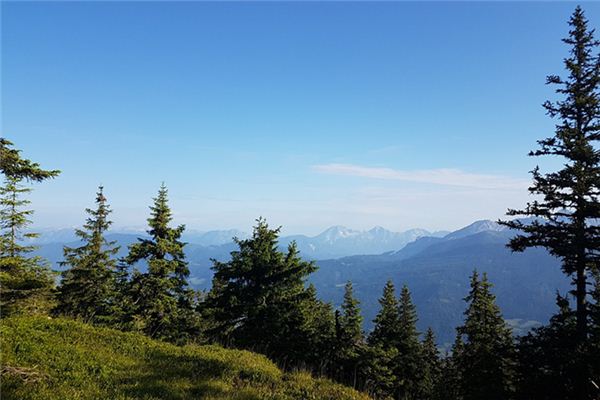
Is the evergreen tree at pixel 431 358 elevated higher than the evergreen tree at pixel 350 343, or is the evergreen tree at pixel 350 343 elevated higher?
the evergreen tree at pixel 350 343

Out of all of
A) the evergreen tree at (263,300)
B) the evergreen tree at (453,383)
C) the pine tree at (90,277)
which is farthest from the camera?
the evergreen tree at (453,383)

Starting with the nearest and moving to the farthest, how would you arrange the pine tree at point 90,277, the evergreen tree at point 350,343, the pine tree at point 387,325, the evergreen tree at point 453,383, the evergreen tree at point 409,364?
the evergreen tree at point 350,343
the pine tree at point 90,277
the evergreen tree at point 453,383
the pine tree at point 387,325
the evergreen tree at point 409,364

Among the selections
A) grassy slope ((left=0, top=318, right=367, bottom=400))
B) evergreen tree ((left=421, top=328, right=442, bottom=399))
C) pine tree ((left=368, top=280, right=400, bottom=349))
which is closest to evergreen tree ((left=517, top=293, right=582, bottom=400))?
grassy slope ((left=0, top=318, right=367, bottom=400))

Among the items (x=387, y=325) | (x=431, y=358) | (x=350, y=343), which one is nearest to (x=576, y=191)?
(x=350, y=343)

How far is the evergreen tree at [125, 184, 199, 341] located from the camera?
27.2 metres

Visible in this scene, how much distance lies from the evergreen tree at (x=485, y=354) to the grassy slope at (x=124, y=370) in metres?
13.9

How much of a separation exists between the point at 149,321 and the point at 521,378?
23.8 metres

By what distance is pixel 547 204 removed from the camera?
704 inches

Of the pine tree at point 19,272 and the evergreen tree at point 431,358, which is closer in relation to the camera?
the pine tree at point 19,272

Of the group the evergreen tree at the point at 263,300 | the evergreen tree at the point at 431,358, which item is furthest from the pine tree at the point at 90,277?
the evergreen tree at the point at 431,358

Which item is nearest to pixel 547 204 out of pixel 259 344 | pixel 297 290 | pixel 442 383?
pixel 297 290

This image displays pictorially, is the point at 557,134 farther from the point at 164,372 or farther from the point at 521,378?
the point at 164,372

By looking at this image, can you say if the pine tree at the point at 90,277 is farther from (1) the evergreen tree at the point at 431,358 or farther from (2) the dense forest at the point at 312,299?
(1) the evergreen tree at the point at 431,358

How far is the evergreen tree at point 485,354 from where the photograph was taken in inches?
884
